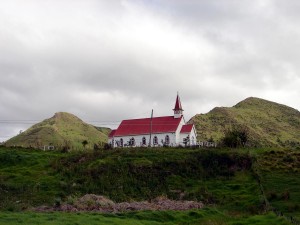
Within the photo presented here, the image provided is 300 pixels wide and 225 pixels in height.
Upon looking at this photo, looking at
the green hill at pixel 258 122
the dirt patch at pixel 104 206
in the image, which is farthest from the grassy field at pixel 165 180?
the green hill at pixel 258 122

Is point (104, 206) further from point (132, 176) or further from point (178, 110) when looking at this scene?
point (178, 110)

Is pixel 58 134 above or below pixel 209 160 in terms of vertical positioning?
above

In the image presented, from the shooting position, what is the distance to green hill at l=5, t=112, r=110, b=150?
118 metres

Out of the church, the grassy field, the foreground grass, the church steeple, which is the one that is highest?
the church steeple

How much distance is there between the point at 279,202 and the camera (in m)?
37.4

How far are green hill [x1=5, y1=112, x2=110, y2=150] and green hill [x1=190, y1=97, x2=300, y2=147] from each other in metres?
33.4

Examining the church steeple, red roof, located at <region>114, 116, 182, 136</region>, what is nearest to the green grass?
red roof, located at <region>114, 116, 182, 136</region>

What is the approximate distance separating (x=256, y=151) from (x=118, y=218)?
3828 cm

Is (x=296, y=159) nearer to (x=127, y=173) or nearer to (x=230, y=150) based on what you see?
(x=230, y=150)

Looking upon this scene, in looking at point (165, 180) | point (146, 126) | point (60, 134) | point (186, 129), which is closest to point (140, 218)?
point (165, 180)

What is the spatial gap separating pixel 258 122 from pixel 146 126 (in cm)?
6260

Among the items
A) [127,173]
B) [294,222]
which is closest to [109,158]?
[127,173]

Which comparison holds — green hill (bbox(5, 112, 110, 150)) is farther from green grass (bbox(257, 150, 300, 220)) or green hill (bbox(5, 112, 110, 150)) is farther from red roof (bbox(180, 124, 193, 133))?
green grass (bbox(257, 150, 300, 220))

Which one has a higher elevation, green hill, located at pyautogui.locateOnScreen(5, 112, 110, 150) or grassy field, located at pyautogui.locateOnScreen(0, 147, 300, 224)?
green hill, located at pyautogui.locateOnScreen(5, 112, 110, 150)
